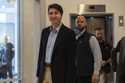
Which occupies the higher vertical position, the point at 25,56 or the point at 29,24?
the point at 29,24

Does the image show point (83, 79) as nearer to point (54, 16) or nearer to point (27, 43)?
point (27, 43)

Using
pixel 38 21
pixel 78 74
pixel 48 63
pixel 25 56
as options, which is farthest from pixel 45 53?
pixel 38 21

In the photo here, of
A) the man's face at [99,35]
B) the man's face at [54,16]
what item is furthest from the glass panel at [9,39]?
the man's face at [99,35]

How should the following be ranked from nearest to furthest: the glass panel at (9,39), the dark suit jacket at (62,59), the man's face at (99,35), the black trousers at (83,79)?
the dark suit jacket at (62,59) → the glass panel at (9,39) → the black trousers at (83,79) → the man's face at (99,35)

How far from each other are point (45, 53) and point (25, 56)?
0.86 m

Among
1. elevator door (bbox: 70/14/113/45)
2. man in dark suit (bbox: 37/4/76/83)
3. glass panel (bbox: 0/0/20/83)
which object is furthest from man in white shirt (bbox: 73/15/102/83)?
elevator door (bbox: 70/14/113/45)

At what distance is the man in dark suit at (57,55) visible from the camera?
3.13 meters

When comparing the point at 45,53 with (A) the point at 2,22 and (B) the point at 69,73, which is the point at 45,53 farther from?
(A) the point at 2,22

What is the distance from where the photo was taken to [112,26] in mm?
6309

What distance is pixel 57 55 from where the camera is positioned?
3117 millimetres

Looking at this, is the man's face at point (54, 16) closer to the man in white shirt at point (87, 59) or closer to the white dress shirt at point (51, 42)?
the white dress shirt at point (51, 42)

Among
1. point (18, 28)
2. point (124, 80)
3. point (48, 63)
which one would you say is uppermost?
point (18, 28)

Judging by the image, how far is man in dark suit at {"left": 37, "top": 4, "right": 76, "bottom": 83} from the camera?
3132 millimetres

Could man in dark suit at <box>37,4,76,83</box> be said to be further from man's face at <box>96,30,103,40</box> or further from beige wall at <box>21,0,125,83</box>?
man's face at <box>96,30,103,40</box>
